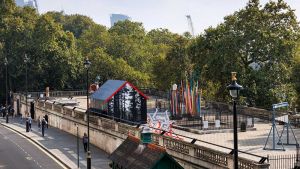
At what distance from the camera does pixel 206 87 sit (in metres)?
75.2

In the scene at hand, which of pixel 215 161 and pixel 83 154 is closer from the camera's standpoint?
pixel 215 161

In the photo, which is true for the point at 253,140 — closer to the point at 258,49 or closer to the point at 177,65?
→ the point at 258,49

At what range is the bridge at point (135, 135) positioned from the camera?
24544 mm

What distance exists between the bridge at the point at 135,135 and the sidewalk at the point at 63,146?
0.96 m

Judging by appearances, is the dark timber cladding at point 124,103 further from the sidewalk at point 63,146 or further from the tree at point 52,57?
the tree at point 52,57

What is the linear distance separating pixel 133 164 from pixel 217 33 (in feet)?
131

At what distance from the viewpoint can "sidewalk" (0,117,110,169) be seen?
3753 centimetres

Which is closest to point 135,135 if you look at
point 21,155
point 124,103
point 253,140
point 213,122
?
point 253,140

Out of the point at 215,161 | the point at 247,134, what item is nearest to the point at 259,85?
the point at 247,134

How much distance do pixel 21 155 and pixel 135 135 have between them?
11205mm

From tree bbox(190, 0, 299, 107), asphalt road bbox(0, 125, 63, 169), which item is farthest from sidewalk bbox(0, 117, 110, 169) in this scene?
tree bbox(190, 0, 299, 107)

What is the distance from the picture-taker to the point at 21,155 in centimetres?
4188

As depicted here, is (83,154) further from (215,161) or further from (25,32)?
(25,32)

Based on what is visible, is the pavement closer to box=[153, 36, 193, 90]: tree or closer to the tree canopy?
the tree canopy
